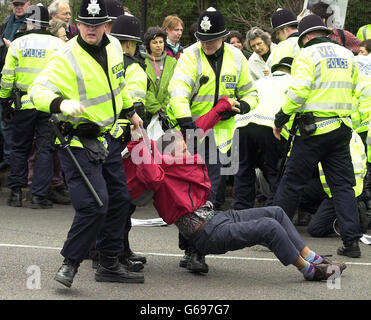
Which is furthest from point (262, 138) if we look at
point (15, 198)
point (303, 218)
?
point (15, 198)

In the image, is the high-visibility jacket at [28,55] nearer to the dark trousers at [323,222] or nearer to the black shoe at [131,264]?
the dark trousers at [323,222]

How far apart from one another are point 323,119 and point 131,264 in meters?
2.30

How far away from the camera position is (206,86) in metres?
7.73

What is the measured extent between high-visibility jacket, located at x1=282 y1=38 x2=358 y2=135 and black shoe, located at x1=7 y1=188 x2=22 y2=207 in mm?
3889

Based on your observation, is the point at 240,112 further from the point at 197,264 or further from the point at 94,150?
the point at 94,150

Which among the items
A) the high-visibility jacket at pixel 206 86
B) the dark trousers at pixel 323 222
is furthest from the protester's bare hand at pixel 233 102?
the dark trousers at pixel 323 222

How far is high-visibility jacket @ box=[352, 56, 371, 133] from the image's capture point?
→ 31.6 ft

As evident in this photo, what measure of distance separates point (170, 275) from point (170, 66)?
374 cm

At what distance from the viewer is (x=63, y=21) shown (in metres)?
11.2

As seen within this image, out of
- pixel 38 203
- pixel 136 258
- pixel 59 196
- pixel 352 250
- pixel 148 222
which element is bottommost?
pixel 59 196

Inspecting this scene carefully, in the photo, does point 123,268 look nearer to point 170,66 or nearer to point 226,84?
point 226,84

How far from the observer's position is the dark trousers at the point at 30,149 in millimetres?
10477

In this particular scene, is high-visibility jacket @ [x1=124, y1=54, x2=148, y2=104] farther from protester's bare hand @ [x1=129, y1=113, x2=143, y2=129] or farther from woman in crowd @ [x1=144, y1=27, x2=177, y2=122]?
woman in crowd @ [x1=144, y1=27, x2=177, y2=122]
